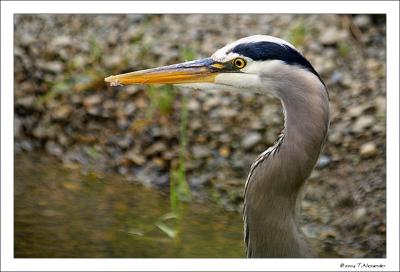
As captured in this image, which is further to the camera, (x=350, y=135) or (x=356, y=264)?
(x=350, y=135)

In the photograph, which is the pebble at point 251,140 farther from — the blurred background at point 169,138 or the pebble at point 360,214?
the pebble at point 360,214

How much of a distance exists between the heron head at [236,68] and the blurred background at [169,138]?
0.73 meters

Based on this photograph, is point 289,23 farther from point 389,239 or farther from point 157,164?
point 389,239

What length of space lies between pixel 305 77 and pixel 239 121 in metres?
1.50

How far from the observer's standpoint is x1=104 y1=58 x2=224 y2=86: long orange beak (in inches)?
94.6

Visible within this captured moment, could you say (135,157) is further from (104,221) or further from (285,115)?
(285,115)

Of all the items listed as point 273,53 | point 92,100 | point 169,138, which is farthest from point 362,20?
point 273,53

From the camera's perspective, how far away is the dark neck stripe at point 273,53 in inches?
88.0

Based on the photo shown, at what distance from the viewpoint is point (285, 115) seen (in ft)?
7.47

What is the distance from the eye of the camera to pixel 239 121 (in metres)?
3.71

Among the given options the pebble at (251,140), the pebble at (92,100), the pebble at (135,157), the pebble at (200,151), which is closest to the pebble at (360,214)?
the pebble at (251,140)

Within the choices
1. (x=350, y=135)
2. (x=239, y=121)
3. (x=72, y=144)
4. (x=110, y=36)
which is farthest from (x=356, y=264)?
(x=110, y=36)

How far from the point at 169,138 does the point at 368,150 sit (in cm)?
90

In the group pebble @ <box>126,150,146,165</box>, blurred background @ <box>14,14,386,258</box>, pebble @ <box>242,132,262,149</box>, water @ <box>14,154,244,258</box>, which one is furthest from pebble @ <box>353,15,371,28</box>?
pebble @ <box>126,150,146,165</box>
